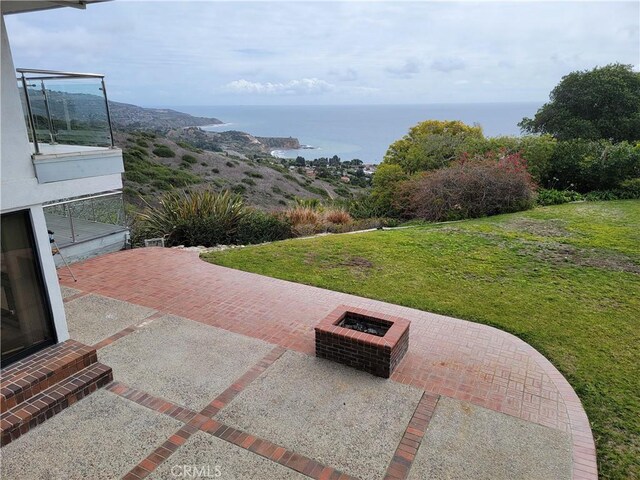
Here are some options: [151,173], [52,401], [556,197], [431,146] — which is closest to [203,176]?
[151,173]

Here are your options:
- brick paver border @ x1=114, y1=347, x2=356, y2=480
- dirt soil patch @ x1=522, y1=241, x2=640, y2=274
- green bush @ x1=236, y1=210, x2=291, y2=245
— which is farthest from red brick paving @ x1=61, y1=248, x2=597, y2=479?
dirt soil patch @ x1=522, y1=241, x2=640, y2=274

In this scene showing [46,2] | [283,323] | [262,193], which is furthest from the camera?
[262,193]

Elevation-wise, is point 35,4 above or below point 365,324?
above

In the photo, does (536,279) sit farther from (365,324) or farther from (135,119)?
(135,119)

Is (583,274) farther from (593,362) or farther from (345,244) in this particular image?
(345,244)

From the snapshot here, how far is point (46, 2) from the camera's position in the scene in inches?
178

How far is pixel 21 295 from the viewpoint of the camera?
464 centimetres

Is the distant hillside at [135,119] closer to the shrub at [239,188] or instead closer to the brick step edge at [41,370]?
the brick step edge at [41,370]

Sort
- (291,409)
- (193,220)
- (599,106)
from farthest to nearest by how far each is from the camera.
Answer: (599,106), (193,220), (291,409)

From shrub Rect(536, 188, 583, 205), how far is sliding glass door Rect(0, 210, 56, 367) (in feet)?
51.2

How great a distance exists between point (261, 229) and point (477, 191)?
24.3 feet

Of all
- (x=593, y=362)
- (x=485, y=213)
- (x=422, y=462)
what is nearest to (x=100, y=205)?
(x=422, y=462)

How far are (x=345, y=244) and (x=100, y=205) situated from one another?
19.4ft

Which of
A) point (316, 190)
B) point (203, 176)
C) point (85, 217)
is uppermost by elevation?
point (85, 217)
